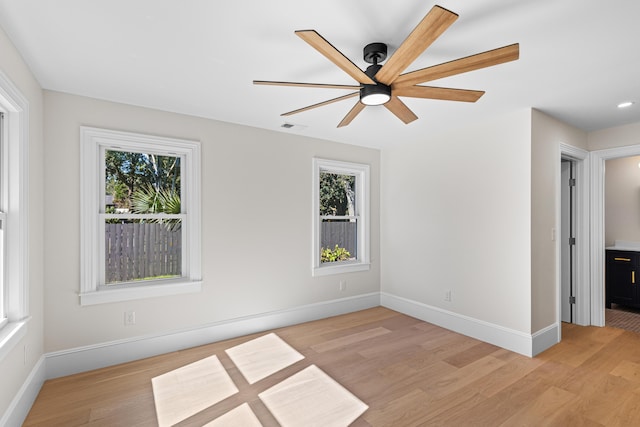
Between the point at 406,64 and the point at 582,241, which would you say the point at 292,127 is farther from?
the point at 582,241

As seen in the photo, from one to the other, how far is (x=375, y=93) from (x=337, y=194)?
8.98ft

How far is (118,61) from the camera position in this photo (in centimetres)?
A: 228

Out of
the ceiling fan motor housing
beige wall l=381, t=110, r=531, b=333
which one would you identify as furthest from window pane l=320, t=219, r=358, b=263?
the ceiling fan motor housing

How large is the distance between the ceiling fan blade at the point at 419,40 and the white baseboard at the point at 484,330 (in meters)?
2.87

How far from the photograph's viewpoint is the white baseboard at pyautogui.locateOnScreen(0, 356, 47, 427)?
1947 millimetres

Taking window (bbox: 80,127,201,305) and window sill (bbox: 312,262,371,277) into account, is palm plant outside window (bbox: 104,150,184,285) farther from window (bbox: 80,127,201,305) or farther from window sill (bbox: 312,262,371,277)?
window sill (bbox: 312,262,371,277)

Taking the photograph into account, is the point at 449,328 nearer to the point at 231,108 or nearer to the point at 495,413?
the point at 495,413

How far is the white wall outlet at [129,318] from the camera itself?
3.04m

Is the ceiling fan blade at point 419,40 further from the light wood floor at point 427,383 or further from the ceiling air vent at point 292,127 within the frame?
the light wood floor at point 427,383

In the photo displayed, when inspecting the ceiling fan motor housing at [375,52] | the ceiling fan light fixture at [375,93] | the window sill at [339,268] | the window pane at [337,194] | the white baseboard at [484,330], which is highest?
the ceiling fan motor housing at [375,52]

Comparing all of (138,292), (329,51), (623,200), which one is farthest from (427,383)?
(623,200)

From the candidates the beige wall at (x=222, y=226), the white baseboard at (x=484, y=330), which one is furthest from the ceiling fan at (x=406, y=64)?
the white baseboard at (x=484, y=330)

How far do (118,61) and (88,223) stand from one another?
4.82 ft

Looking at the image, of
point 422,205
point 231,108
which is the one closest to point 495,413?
point 422,205
